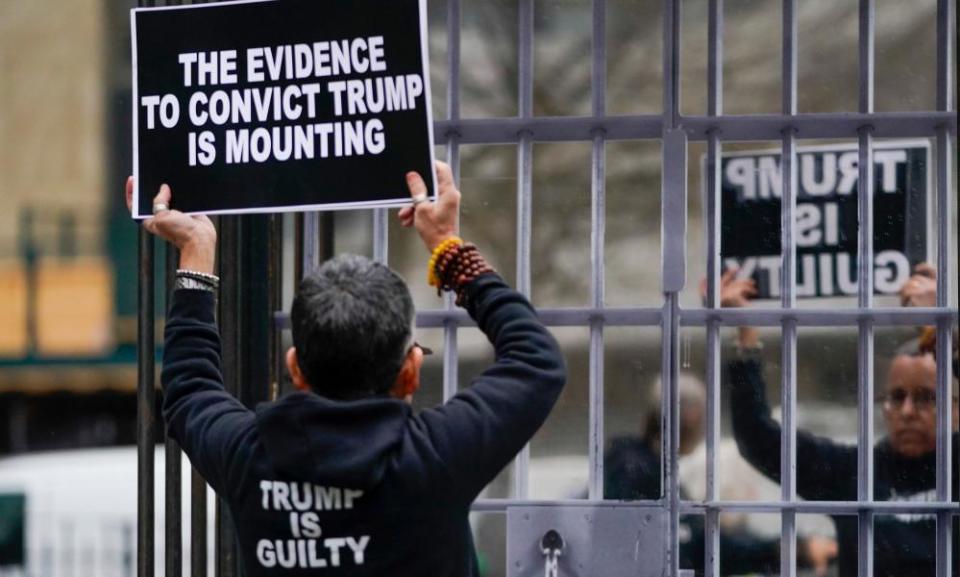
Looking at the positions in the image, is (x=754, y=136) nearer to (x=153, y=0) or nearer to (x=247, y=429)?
(x=153, y=0)

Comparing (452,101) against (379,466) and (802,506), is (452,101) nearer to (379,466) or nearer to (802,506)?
(802,506)

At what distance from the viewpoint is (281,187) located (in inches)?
112

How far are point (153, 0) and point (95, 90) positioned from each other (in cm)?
248

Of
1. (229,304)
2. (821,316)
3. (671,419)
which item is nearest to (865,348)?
(821,316)

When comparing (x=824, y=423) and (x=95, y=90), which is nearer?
(x=824, y=423)

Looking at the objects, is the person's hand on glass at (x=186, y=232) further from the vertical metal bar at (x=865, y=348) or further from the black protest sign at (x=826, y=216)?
the vertical metal bar at (x=865, y=348)

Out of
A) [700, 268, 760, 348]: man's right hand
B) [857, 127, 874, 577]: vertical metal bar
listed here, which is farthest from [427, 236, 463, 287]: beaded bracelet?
[857, 127, 874, 577]: vertical metal bar

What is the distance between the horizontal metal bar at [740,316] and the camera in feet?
11.7

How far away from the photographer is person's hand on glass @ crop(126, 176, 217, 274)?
2672 mm

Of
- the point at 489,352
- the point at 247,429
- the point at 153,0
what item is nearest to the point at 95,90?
the point at 153,0

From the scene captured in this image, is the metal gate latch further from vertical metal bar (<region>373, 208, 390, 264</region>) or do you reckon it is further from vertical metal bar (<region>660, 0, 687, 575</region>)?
vertical metal bar (<region>373, 208, 390, 264</region>)

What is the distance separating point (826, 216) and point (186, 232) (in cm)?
164

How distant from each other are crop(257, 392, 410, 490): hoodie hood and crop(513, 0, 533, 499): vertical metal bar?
4.50 ft


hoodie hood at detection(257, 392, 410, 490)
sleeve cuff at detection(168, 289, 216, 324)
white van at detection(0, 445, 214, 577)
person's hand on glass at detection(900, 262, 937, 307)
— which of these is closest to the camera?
hoodie hood at detection(257, 392, 410, 490)
